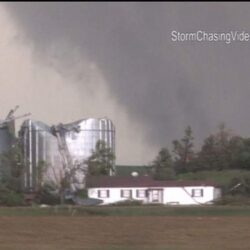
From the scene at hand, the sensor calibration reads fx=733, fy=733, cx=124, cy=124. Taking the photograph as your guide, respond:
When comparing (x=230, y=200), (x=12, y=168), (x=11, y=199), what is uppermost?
(x=12, y=168)

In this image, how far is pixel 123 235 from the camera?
74.4ft

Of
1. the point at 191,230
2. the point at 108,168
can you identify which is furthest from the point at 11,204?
the point at 191,230

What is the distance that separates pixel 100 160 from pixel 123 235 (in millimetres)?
62191

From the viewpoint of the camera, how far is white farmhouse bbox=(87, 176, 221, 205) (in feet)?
251

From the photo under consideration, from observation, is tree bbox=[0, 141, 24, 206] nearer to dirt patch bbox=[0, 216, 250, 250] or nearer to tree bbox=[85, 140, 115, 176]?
tree bbox=[85, 140, 115, 176]

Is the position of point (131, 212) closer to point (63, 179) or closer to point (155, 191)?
point (155, 191)

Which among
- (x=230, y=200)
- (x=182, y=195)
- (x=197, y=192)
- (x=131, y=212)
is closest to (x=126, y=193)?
(x=182, y=195)

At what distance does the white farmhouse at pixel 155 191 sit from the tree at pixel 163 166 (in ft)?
36.6

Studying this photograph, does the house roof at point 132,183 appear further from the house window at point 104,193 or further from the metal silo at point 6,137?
the metal silo at point 6,137

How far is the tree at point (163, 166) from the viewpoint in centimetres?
9088

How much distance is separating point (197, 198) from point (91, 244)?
186 ft

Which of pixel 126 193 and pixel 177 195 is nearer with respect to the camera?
pixel 177 195

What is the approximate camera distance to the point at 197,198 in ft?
251

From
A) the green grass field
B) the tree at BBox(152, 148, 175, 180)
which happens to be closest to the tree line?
the tree at BBox(152, 148, 175, 180)
